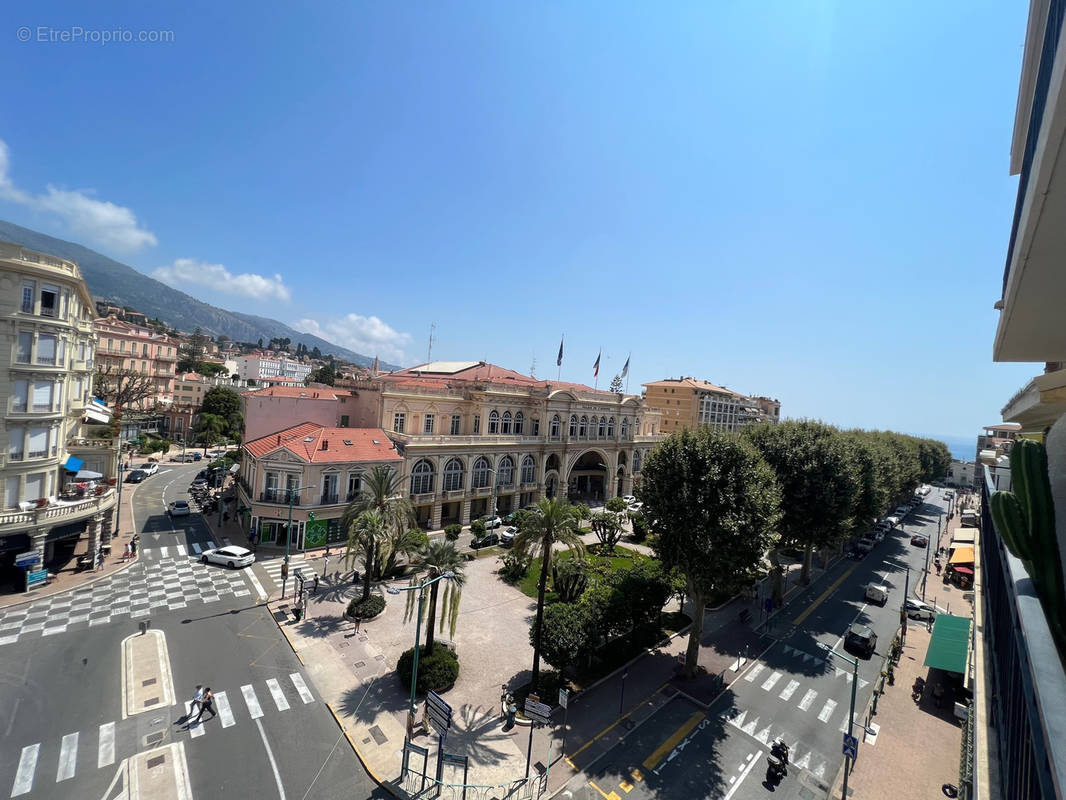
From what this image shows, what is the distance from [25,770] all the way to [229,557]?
18682 millimetres

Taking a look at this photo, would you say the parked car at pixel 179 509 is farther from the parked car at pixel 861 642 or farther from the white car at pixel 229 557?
the parked car at pixel 861 642

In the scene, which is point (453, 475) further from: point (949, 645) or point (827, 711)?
point (949, 645)

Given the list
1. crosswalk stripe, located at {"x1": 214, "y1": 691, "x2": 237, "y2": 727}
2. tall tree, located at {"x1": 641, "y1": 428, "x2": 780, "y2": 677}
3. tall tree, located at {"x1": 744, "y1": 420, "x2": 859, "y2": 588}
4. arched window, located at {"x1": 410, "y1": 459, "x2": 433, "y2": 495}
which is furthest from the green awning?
arched window, located at {"x1": 410, "y1": 459, "x2": 433, "y2": 495}

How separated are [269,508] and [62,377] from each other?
15.5m

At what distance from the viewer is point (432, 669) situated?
21141 millimetres

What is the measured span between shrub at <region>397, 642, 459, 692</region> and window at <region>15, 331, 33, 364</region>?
28682 millimetres

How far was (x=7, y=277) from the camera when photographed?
2633 cm

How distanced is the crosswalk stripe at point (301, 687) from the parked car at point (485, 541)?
20.6 m

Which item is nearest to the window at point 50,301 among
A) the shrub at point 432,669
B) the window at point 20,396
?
the window at point 20,396

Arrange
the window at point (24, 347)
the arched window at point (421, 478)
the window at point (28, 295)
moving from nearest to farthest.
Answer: the window at point (24, 347)
the window at point (28, 295)
the arched window at point (421, 478)

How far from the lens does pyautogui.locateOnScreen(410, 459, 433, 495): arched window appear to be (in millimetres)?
44312

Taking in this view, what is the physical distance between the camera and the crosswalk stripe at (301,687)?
20.1m

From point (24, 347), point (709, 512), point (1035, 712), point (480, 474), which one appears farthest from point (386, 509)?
point (1035, 712)

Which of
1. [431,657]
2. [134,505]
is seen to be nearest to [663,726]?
[431,657]
